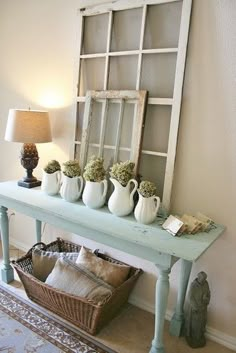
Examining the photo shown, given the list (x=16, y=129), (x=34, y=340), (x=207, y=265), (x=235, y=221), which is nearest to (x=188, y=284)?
(x=207, y=265)

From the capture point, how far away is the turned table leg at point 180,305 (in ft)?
5.50

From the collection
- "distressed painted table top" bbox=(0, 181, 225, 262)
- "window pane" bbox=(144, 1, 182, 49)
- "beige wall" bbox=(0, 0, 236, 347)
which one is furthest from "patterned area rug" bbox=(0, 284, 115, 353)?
"window pane" bbox=(144, 1, 182, 49)

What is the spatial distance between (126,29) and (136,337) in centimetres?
188

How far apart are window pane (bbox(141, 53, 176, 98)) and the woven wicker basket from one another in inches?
45.8

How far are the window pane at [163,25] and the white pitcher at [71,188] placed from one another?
918 mm

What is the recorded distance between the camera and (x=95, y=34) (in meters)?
1.93

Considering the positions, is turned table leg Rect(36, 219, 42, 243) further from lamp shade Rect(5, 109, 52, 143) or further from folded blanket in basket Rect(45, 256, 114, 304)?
lamp shade Rect(5, 109, 52, 143)

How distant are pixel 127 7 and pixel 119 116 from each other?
643mm

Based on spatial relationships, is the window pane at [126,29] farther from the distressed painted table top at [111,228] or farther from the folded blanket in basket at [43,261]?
the folded blanket in basket at [43,261]

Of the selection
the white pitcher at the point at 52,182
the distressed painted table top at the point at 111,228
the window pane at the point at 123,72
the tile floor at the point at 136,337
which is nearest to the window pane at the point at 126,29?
the window pane at the point at 123,72

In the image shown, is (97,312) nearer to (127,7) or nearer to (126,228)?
(126,228)

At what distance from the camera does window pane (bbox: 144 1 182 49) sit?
1.59 m

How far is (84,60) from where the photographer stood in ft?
6.57

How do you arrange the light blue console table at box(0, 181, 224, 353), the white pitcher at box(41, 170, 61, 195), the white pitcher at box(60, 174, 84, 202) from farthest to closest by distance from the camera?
1. the white pitcher at box(41, 170, 61, 195)
2. the white pitcher at box(60, 174, 84, 202)
3. the light blue console table at box(0, 181, 224, 353)
